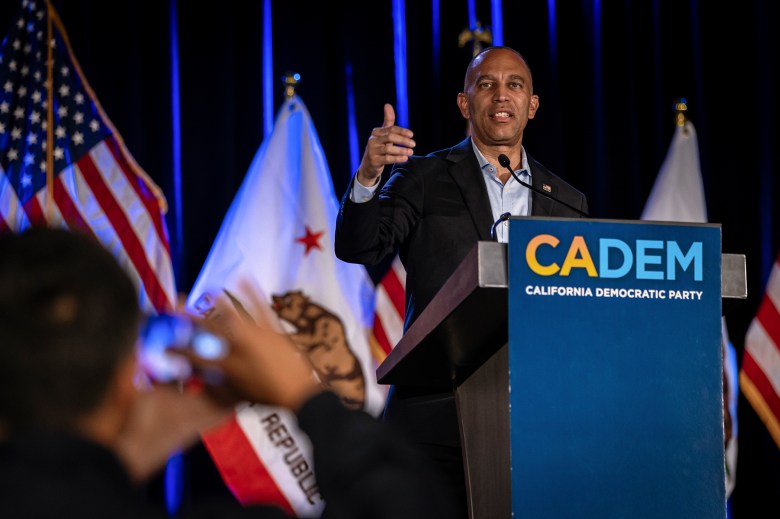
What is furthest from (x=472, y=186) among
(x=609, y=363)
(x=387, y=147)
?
(x=609, y=363)

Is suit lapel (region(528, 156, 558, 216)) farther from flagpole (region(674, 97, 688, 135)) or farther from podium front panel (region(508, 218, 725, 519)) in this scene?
flagpole (region(674, 97, 688, 135))

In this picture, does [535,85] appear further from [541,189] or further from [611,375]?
[611,375]

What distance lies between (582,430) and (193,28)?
385cm

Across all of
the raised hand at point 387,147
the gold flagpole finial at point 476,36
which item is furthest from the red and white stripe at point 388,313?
the raised hand at point 387,147

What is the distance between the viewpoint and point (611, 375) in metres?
1.49

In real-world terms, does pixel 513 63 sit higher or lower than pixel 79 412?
higher

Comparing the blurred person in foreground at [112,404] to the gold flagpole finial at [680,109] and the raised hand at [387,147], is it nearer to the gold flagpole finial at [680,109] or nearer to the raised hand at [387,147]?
the raised hand at [387,147]

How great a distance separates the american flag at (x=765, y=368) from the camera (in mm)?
4691

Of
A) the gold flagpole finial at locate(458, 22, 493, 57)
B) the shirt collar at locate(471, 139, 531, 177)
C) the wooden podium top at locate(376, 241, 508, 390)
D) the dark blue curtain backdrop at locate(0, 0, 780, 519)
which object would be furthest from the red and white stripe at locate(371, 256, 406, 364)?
the wooden podium top at locate(376, 241, 508, 390)

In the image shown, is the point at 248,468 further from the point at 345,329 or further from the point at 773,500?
the point at 773,500

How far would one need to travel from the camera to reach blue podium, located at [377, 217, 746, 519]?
4.83 ft

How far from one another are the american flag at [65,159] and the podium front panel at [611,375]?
310cm

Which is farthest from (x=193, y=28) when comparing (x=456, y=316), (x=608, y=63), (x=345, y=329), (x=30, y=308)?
(x=30, y=308)

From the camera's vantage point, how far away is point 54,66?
4.59 meters
